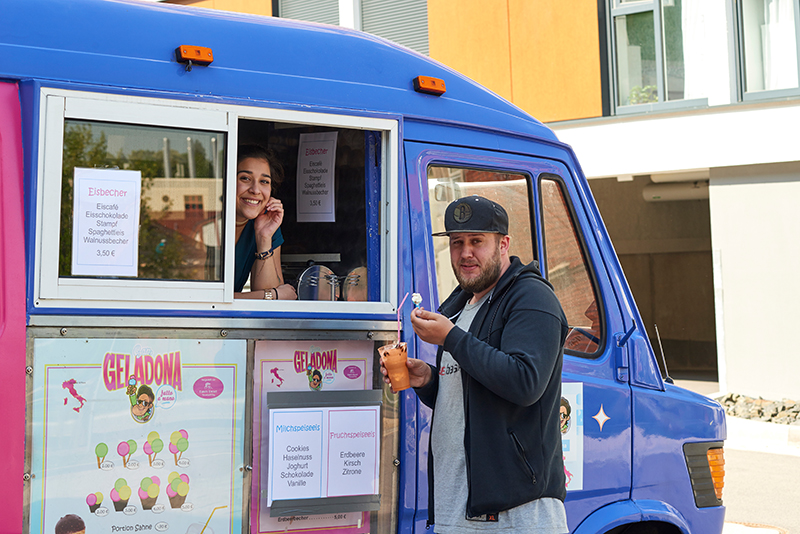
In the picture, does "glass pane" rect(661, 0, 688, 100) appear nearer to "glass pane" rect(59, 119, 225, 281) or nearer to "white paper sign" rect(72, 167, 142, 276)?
"glass pane" rect(59, 119, 225, 281)

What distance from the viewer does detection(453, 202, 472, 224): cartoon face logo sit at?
2.80 metres

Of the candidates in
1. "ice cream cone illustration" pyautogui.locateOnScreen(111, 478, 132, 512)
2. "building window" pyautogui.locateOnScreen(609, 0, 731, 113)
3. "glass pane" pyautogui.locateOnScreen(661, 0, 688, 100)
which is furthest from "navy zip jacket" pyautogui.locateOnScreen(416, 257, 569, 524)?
"glass pane" pyautogui.locateOnScreen(661, 0, 688, 100)

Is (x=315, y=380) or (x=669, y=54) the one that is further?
(x=669, y=54)

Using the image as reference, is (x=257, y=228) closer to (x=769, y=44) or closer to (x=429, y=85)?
(x=429, y=85)

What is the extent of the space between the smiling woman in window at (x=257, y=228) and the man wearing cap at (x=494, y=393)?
802 mm

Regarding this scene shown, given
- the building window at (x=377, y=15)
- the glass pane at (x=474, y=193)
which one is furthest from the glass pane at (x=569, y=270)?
the building window at (x=377, y=15)

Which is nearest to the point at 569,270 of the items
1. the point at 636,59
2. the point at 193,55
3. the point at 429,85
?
the point at 429,85

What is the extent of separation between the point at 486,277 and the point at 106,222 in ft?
4.35

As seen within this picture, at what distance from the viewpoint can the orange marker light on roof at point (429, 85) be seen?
319 centimetres

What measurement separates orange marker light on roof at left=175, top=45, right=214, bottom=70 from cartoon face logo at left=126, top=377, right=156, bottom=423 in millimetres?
1123

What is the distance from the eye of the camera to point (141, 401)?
8.49 feet

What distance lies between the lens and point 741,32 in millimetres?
12375

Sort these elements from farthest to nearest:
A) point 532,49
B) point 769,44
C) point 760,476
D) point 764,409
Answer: point 532,49 < point 769,44 < point 764,409 < point 760,476

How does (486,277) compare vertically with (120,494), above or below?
above
